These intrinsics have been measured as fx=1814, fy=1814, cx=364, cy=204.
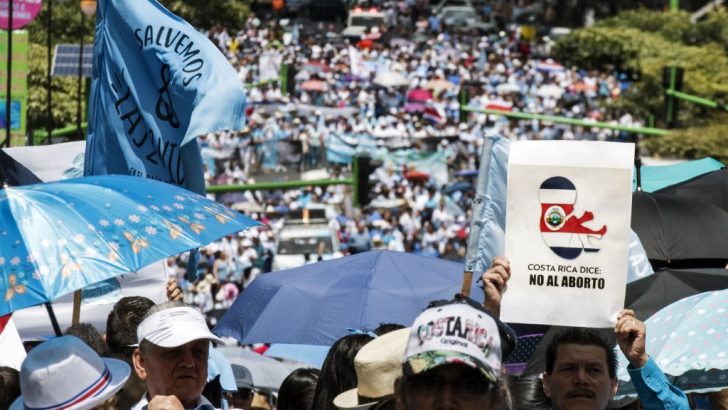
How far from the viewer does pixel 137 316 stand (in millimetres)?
6652

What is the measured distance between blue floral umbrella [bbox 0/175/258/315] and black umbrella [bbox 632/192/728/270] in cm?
468

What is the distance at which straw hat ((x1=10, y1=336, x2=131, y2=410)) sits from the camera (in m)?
4.81

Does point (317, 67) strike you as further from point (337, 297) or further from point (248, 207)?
point (337, 297)

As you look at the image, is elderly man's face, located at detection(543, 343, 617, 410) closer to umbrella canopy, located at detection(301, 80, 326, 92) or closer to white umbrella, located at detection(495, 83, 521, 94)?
umbrella canopy, located at detection(301, 80, 326, 92)

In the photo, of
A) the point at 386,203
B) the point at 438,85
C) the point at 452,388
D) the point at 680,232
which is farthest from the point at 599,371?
the point at 438,85

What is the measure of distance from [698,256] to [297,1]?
66.3m

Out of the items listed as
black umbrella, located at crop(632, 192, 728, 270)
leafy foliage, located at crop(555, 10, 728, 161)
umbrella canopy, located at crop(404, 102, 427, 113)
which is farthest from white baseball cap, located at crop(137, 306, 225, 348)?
umbrella canopy, located at crop(404, 102, 427, 113)

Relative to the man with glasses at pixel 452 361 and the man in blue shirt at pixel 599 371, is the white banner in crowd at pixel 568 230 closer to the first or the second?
the man in blue shirt at pixel 599 371

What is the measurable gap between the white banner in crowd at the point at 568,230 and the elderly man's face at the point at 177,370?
966 mm

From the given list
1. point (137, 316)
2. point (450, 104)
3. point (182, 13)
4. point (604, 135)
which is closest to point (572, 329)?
point (137, 316)

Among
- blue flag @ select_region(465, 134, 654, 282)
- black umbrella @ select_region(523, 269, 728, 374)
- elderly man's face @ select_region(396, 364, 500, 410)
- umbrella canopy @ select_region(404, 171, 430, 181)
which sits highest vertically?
blue flag @ select_region(465, 134, 654, 282)

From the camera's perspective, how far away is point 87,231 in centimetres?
543

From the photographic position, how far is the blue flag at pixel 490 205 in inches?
233

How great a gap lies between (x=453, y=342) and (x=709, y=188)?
8.24 metres
